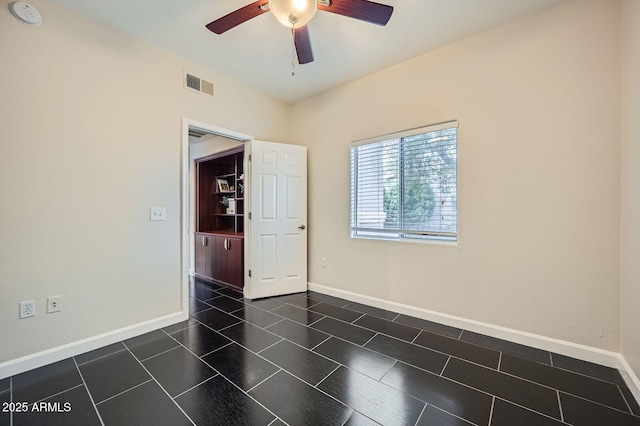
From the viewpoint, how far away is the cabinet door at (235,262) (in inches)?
144

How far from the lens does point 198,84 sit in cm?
283

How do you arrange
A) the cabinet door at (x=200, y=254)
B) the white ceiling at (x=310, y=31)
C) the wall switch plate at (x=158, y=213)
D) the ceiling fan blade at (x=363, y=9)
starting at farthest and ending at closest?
the cabinet door at (x=200, y=254)
the wall switch plate at (x=158, y=213)
the white ceiling at (x=310, y=31)
the ceiling fan blade at (x=363, y=9)

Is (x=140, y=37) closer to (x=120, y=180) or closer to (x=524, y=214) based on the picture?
(x=120, y=180)

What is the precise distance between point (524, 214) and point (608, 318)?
35.1 inches

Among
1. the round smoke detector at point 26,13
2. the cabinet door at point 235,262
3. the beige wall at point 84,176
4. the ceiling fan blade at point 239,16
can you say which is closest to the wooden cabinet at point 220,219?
the cabinet door at point 235,262

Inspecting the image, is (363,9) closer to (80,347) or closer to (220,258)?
(80,347)

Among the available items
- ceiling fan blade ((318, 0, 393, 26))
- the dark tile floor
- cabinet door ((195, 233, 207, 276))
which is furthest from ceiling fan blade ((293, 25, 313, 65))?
cabinet door ((195, 233, 207, 276))

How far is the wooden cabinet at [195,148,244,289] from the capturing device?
381cm

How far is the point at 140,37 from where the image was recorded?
2402 millimetres

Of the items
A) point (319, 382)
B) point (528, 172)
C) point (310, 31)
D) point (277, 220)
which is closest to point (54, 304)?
point (319, 382)

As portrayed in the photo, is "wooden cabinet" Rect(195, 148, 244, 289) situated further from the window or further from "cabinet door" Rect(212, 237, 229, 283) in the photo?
the window

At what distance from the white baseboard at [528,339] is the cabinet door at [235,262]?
170cm

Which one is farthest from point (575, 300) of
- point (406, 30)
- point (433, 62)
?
point (406, 30)

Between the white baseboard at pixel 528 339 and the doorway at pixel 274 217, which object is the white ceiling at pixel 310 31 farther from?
the white baseboard at pixel 528 339
